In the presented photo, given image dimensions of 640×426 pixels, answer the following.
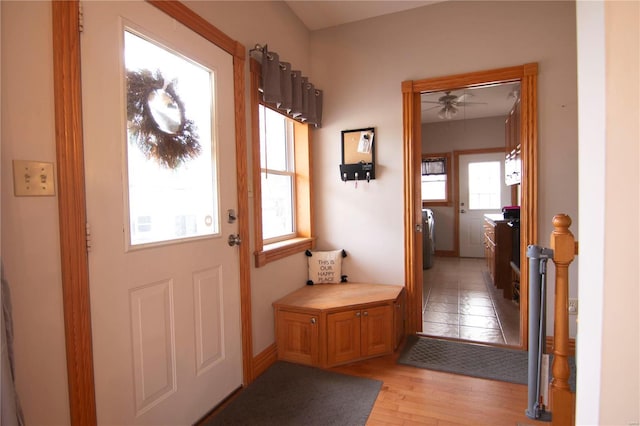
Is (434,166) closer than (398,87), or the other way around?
(398,87)

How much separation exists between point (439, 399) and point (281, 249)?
1427 millimetres

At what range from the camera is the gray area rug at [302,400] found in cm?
178

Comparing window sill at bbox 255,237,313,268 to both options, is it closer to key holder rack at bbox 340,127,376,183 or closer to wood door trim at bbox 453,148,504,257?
key holder rack at bbox 340,127,376,183

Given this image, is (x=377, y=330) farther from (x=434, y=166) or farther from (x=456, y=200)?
(x=434, y=166)

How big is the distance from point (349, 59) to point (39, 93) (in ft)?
8.10

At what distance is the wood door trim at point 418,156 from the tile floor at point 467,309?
0.88 feet

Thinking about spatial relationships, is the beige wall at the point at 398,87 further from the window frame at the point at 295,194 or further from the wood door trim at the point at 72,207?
the wood door trim at the point at 72,207

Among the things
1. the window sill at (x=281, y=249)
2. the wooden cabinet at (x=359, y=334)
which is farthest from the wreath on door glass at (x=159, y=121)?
the wooden cabinet at (x=359, y=334)

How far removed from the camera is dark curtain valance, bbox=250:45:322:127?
2.29 metres

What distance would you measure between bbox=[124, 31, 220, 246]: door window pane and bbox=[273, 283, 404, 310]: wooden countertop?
0.95 metres

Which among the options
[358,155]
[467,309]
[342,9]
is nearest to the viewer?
[342,9]

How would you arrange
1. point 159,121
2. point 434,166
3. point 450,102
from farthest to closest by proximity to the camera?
point 434,166 → point 450,102 → point 159,121

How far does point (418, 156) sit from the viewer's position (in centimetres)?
286

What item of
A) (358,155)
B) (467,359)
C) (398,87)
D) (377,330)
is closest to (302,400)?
(377,330)
